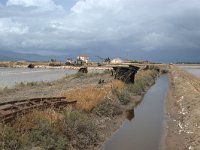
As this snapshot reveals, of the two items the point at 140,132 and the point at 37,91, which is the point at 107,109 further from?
the point at 37,91

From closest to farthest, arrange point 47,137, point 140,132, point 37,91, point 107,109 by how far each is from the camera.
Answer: point 47,137
point 140,132
point 107,109
point 37,91

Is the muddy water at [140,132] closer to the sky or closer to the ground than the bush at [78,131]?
closer to the ground

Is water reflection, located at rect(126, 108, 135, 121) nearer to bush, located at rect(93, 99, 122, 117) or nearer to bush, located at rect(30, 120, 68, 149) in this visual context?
bush, located at rect(93, 99, 122, 117)

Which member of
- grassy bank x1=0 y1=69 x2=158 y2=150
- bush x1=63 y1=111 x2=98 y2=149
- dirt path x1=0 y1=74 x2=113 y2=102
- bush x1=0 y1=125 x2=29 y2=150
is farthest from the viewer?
dirt path x1=0 y1=74 x2=113 y2=102

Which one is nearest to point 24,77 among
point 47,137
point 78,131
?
point 78,131

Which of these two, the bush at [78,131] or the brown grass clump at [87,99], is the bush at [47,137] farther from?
the brown grass clump at [87,99]

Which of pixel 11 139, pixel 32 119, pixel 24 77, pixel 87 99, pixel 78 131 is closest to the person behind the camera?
pixel 11 139

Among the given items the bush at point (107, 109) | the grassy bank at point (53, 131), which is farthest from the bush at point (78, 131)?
the bush at point (107, 109)

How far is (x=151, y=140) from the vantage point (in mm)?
16781

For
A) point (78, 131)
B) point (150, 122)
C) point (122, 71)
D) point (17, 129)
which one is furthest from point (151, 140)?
point (122, 71)

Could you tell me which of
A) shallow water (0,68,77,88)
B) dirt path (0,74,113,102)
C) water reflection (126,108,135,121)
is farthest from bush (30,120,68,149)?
shallow water (0,68,77,88)

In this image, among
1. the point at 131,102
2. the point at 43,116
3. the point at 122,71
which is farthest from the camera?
the point at 122,71

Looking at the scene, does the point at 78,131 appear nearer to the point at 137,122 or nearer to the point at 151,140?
the point at 151,140

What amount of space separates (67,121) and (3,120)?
2.97 meters
